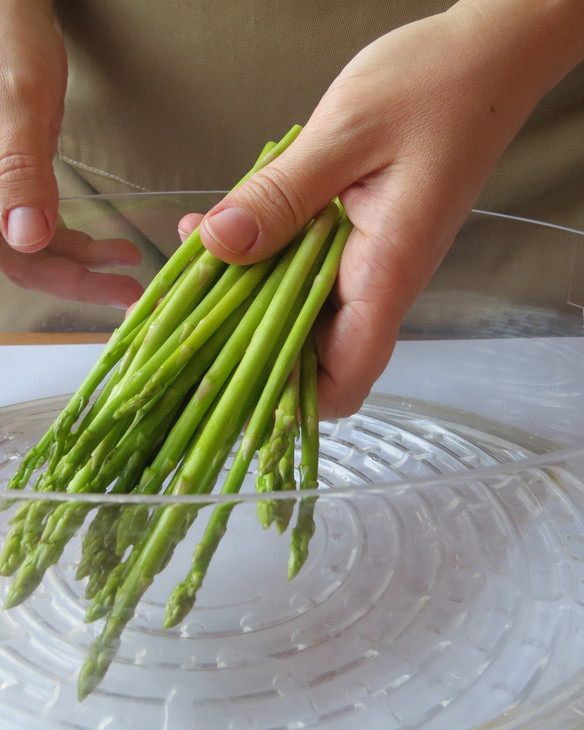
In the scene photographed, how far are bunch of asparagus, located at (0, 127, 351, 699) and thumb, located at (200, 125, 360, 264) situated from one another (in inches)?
1.0

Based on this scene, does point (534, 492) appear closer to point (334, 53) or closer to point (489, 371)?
point (489, 371)

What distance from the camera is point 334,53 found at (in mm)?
925

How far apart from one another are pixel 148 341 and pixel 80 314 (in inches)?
15.5

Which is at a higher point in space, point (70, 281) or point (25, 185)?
point (25, 185)

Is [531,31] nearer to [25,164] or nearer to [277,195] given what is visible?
[277,195]

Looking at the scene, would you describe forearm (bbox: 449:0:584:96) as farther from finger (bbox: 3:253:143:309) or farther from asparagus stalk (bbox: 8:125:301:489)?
finger (bbox: 3:253:143:309)

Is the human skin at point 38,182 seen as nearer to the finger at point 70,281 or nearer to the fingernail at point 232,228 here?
the finger at point 70,281

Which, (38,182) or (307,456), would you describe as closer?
(307,456)

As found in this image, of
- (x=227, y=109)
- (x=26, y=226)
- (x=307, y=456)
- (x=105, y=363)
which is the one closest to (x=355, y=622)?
(x=307, y=456)

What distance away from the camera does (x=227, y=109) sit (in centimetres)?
97

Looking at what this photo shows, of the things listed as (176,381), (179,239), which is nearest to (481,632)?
(176,381)

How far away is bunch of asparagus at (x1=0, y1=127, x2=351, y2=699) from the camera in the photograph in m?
0.38

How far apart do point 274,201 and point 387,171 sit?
0.10 metres

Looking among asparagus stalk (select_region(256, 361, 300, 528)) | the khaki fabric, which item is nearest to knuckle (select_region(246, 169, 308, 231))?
asparagus stalk (select_region(256, 361, 300, 528))
